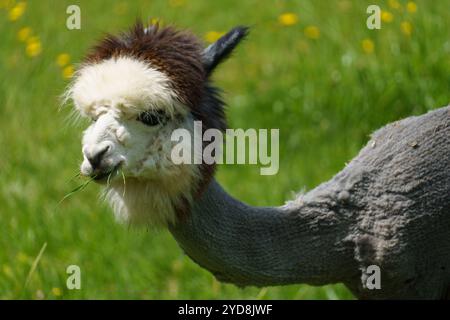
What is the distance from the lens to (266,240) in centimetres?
201

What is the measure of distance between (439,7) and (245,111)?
1130 millimetres

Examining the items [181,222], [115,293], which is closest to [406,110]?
[115,293]

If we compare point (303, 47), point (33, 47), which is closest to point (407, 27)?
point (303, 47)

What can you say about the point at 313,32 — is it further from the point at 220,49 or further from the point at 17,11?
the point at 220,49

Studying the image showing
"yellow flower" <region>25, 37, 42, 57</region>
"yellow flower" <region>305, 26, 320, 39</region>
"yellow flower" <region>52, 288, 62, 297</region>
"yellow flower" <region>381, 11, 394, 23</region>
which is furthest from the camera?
"yellow flower" <region>25, 37, 42, 57</region>

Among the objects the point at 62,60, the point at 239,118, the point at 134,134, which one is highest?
the point at 62,60

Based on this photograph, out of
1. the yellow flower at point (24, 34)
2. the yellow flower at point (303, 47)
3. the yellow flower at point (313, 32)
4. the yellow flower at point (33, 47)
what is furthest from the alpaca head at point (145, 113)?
the yellow flower at point (24, 34)

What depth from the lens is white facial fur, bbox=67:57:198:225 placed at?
1693mm

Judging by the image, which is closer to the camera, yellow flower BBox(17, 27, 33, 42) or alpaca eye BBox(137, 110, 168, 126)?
alpaca eye BBox(137, 110, 168, 126)

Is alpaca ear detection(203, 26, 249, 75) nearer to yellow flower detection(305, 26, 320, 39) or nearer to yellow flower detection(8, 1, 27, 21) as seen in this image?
yellow flower detection(305, 26, 320, 39)

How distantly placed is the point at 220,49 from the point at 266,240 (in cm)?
47

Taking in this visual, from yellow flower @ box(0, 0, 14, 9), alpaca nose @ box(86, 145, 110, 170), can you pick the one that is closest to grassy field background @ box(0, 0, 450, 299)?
yellow flower @ box(0, 0, 14, 9)

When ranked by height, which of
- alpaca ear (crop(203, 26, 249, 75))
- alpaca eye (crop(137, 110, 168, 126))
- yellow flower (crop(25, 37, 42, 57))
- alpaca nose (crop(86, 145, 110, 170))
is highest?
yellow flower (crop(25, 37, 42, 57))

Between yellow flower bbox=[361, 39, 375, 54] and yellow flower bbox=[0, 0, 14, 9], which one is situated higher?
yellow flower bbox=[0, 0, 14, 9]
